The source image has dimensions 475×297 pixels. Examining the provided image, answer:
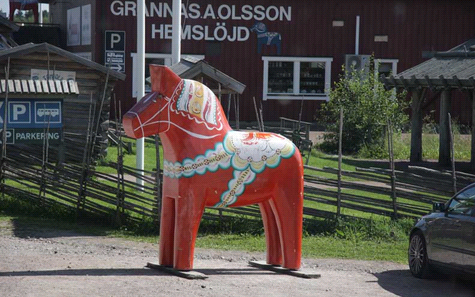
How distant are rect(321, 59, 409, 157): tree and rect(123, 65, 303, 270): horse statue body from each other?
1584cm

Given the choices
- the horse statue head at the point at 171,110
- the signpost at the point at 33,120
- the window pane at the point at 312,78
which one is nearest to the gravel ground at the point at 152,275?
the horse statue head at the point at 171,110

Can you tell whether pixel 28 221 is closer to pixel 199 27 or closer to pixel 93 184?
pixel 93 184

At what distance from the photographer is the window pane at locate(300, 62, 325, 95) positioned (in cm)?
3606

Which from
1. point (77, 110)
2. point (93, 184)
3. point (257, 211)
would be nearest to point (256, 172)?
point (257, 211)

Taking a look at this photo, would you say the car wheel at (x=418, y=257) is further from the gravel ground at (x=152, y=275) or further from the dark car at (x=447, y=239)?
the gravel ground at (x=152, y=275)

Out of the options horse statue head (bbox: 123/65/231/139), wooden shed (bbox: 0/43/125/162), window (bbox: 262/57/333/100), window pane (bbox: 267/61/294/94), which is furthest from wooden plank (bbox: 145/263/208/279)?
window pane (bbox: 267/61/294/94)

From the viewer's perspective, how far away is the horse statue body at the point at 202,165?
1079 cm

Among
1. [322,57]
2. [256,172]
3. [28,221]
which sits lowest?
[28,221]

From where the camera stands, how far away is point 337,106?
2867 centimetres

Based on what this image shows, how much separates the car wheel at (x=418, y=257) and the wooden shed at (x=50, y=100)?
223 inches

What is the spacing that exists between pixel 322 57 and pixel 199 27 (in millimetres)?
5052

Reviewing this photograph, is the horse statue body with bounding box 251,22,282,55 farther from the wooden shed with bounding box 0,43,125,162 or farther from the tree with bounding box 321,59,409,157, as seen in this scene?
the wooden shed with bounding box 0,43,125,162

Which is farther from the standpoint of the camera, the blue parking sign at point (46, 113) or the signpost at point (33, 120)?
the blue parking sign at point (46, 113)

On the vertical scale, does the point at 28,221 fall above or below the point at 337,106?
below
